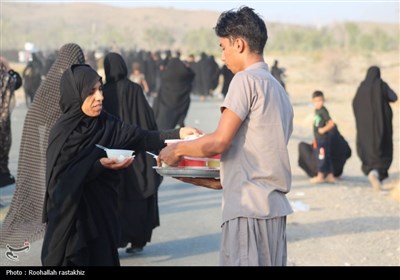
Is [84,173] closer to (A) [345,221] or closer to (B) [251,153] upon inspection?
(B) [251,153]

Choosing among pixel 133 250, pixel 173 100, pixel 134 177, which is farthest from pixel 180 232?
pixel 173 100

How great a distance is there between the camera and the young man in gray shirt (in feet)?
13.9

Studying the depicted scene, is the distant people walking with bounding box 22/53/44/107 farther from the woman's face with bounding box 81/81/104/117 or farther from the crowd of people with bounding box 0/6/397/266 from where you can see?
the woman's face with bounding box 81/81/104/117

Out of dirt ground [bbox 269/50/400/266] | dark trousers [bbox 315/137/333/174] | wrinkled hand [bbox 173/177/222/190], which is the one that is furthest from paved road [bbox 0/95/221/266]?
wrinkled hand [bbox 173/177/222/190]

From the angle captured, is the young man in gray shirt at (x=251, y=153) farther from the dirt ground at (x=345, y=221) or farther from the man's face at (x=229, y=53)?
the dirt ground at (x=345, y=221)

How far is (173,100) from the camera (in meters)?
18.0

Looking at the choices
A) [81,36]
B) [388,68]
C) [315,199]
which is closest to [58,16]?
[81,36]

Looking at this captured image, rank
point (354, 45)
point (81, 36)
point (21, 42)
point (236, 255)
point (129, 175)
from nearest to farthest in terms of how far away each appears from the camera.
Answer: point (236, 255) < point (129, 175) < point (354, 45) < point (21, 42) < point (81, 36)

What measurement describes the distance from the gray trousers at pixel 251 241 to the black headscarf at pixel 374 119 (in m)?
9.51

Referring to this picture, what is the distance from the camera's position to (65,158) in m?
5.34

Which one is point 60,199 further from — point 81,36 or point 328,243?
point 81,36

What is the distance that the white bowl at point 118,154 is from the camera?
5.22m

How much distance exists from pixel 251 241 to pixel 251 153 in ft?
1.29
